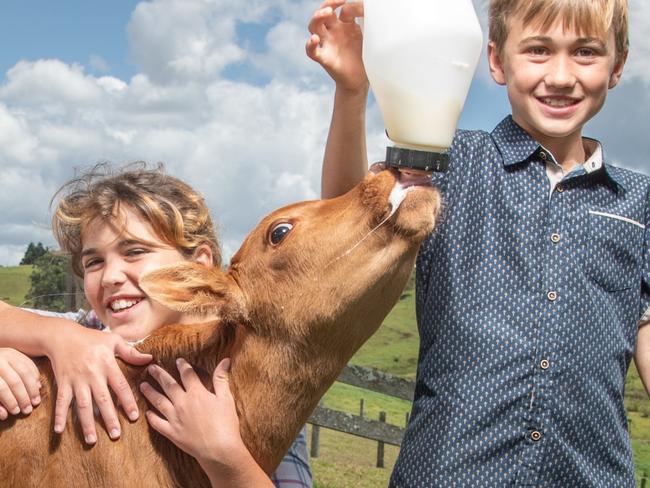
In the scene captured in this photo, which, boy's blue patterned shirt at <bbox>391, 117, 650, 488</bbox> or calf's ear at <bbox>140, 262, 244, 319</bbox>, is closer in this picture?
calf's ear at <bbox>140, 262, 244, 319</bbox>

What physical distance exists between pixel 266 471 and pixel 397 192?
1435 millimetres

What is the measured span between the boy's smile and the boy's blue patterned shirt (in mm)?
197

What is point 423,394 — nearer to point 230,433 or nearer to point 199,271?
point 230,433

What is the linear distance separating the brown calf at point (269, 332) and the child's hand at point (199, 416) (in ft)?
0.30

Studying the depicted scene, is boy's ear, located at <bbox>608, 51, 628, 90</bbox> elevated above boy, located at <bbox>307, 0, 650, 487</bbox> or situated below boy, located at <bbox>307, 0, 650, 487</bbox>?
above

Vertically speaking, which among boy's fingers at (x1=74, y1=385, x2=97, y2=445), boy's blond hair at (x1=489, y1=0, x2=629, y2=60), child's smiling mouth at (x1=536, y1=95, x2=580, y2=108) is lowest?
boy's fingers at (x1=74, y1=385, x2=97, y2=445)

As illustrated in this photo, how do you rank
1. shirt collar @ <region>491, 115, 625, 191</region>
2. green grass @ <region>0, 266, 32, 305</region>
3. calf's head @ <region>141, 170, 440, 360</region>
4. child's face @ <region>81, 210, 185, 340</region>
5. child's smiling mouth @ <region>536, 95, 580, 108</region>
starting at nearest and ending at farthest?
calf's head @ <region>141, 170, 440, 360</region> → child's smiling mouth @ <region>536, 95, 580, 108</region> → shirt collar @ <region>491, 115, 625, 191</region> → child's face @ <region>81, 210, 185, 340</region> → green grass @ <region>0, 266, 32, 305</region>

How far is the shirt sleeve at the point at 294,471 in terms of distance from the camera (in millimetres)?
4297

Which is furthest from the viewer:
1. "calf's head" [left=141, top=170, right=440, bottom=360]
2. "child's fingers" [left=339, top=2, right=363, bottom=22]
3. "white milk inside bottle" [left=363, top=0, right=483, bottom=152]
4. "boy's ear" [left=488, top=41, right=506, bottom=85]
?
"boy's ear" [left=488, top=41, right=506, bottom=85]

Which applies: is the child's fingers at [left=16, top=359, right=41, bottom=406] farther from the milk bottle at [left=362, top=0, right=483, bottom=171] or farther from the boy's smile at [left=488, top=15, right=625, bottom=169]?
the boy's smile at [left=488, top=15, right=625, bottom=169]

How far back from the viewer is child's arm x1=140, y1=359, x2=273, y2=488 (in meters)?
3.44

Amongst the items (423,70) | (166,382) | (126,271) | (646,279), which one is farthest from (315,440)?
(423,70)

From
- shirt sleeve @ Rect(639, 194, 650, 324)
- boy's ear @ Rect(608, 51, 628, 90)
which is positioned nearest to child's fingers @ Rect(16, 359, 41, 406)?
shirt sleeve @ Rect(639, 194, 650, 324)

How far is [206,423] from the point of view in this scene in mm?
3500
